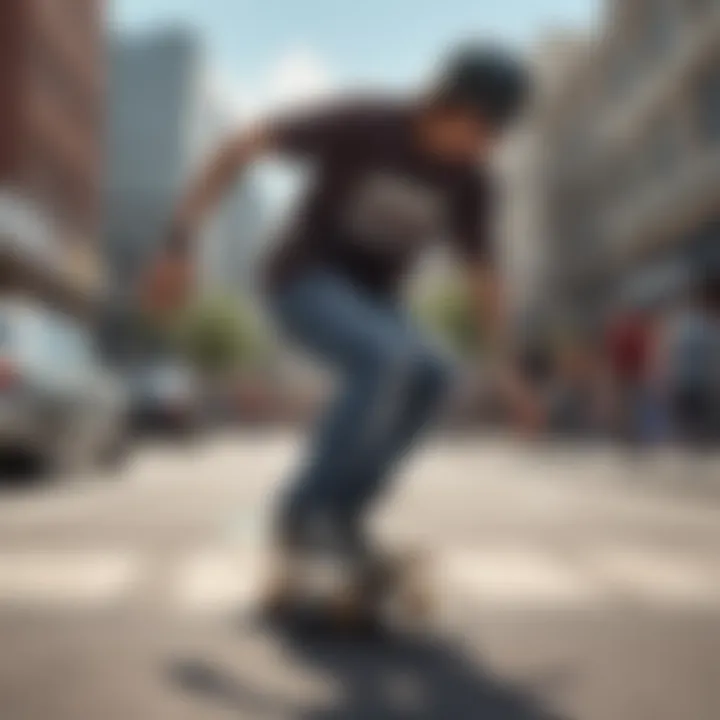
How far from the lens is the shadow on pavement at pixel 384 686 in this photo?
235 cm

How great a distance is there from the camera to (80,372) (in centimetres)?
918

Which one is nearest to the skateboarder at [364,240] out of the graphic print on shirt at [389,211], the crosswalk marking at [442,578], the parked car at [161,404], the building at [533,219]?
the graphic print on shirt at [389,211]

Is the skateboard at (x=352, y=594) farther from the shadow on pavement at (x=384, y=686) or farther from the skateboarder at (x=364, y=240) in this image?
the shadow on pavement at (x=384, y=686)

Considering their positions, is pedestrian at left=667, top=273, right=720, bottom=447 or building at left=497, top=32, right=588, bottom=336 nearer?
pedestrian at left=667, top=273, right=720, bottom=447

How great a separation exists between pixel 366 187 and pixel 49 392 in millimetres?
5166

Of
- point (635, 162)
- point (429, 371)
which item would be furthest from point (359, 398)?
point (635, 162)

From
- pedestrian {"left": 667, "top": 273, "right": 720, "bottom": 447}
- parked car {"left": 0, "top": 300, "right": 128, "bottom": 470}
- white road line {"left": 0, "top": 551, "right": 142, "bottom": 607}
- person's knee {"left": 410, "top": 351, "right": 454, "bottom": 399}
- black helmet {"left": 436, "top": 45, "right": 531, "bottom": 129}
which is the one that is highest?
pedestrian {"left": 667, "top": 273, "right": 720, "bottom": 447}

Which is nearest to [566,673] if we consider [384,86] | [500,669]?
[500,669]

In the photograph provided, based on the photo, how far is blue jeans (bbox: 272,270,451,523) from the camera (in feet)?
11.7

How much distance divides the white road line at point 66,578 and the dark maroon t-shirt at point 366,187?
107 centimetres

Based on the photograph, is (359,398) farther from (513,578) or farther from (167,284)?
(513,578)

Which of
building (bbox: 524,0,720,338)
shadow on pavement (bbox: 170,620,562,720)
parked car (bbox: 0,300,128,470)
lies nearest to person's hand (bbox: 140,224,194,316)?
shadow on pavement (bbox: 170,620,562,720)

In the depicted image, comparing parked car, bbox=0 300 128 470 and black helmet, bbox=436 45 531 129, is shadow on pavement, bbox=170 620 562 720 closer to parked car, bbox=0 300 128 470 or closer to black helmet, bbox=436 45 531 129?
black helmet, bbox=436 45 531 129

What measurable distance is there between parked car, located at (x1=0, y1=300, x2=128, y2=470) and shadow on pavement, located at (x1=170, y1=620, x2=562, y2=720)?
5.41m
